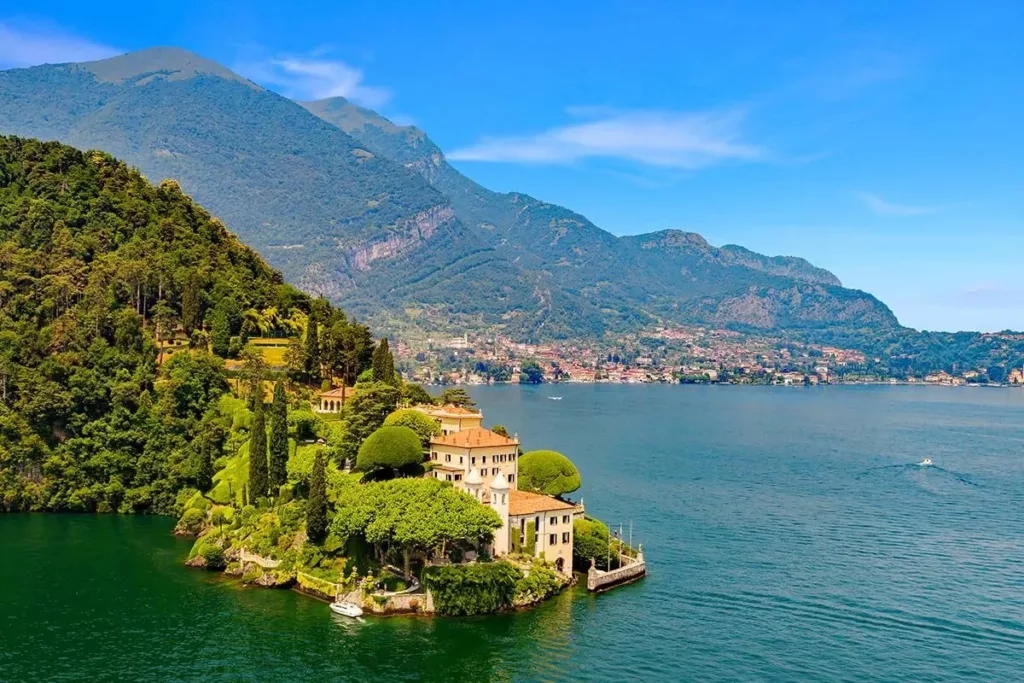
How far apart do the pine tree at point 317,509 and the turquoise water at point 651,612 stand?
457cm

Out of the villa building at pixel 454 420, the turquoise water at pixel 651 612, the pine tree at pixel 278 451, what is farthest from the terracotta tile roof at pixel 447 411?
the turquoise water at pixel 651 612

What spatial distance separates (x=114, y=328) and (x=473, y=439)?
154ft

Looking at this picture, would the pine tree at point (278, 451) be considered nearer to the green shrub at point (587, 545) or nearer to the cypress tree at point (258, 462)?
the cypress tree at point (258, 462)

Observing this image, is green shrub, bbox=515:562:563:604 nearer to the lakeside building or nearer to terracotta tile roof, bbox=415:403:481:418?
the lakeside building

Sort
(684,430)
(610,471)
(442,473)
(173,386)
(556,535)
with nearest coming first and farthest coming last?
1. (556,535)
2. (442,473)
3. (173,386)
4. (610,471)
5. (684,430)

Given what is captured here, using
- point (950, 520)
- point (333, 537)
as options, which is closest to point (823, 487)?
point (950, 520)

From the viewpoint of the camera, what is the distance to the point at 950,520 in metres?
91.5

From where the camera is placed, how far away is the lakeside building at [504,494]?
62781 mm

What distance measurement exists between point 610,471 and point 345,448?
48705 mm

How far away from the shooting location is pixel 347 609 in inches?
2234

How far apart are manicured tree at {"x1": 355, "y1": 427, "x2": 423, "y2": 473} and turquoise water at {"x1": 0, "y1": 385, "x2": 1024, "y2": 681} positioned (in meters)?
12.0

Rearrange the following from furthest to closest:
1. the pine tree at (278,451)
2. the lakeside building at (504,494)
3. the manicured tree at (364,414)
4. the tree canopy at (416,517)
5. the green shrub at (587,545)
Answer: the manicured tree at (364,414) → the pine tree at (278,451) → the green shrub at (587,545) → the lakeside building at (504,494) → the tree canopy at (416,517)

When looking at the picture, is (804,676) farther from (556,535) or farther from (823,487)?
(823,487)

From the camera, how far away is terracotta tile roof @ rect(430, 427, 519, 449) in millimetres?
70875
